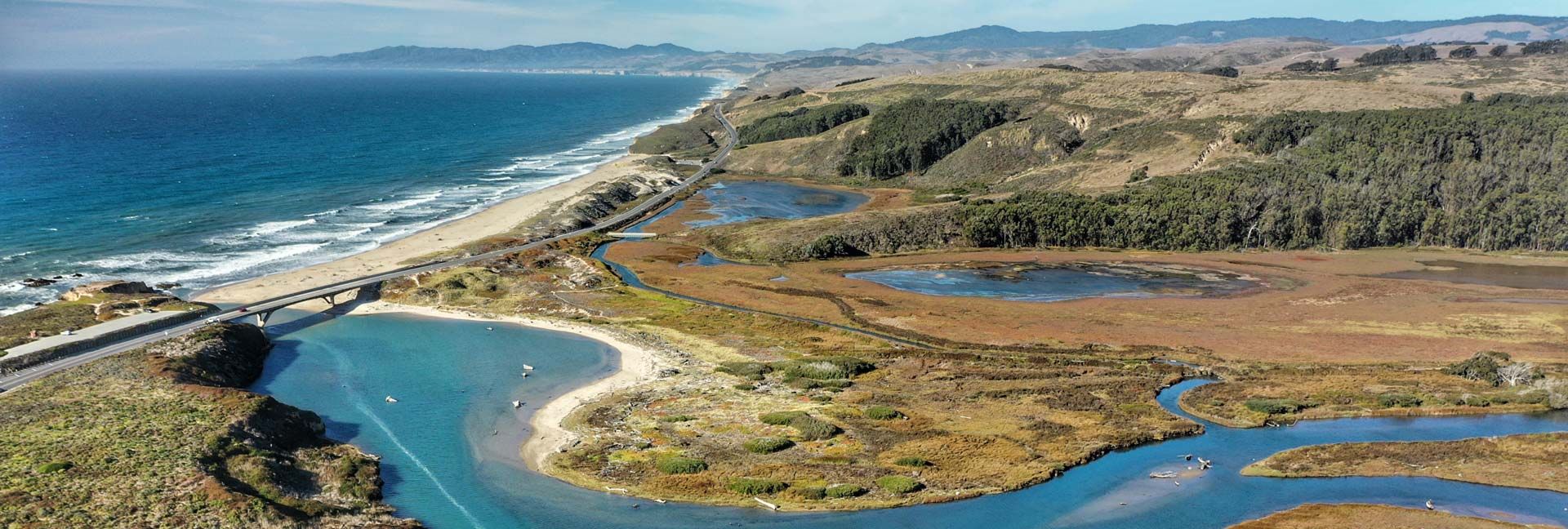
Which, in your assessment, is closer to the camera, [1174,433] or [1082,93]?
[1174,433]

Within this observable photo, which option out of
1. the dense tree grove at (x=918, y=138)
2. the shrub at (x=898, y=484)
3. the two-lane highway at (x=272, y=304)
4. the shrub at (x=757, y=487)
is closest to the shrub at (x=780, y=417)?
the shrub at (x=757, y=487)

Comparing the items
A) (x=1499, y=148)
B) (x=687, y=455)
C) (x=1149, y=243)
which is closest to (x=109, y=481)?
(x=687, y=455)

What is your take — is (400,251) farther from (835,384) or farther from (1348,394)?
(1348,394)

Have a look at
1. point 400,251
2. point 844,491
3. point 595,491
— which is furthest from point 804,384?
point 400,251

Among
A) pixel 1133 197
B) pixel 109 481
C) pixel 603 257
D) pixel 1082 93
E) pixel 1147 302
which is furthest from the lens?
pixel 1082 93

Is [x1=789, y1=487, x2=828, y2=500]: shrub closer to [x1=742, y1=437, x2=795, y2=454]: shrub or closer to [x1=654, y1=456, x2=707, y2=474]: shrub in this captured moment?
[x1=742, y1=437, x2=795, y2=454]: shrub

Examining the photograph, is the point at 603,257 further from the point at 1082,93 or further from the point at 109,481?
the point at 1082,93

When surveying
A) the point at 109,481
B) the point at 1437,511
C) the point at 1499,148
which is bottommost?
the point at 1437,511

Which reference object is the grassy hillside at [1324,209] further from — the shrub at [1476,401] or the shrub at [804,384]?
the shrub at [1476,401]
